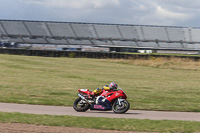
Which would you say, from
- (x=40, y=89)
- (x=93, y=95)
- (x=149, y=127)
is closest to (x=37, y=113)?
(x=93, y=95)

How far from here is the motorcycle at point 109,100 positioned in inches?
453

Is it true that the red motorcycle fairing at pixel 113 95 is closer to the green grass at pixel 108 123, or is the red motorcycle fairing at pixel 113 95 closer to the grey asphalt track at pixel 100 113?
the grey asphalt track at pixel 100 113

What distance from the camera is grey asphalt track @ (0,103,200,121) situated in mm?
11134

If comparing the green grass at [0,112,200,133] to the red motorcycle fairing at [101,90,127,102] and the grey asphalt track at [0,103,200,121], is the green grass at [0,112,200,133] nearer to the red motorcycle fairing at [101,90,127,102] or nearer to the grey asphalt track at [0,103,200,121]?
the grey asphalt track at [0,103,200,121]

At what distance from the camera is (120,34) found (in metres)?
66.9

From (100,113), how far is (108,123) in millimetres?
2378

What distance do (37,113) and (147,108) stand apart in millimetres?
4314

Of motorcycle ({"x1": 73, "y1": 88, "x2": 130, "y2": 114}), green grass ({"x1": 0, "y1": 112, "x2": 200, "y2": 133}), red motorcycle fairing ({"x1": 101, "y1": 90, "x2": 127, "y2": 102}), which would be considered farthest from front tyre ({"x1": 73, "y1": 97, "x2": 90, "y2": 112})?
green grass ({"x1": 0, "y1": 112, "x2": 200, "y2": 133})

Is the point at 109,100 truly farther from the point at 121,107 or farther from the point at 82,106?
the point at 82,106

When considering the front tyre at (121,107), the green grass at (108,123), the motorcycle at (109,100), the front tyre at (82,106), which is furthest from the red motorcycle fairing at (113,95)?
the green grass at (108,123)

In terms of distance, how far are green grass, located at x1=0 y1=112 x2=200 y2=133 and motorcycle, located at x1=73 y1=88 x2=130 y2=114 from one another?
143 centimetres

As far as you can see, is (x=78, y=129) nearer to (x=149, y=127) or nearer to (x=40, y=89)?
(x=149, y=127)

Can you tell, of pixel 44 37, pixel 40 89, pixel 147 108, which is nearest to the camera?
pixel 147 108

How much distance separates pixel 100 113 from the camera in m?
11.8
